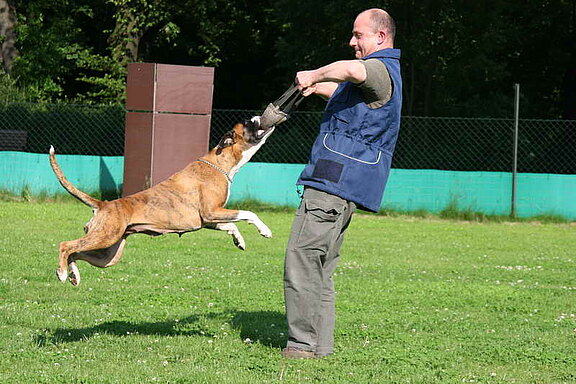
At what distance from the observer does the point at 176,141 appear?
612 inches

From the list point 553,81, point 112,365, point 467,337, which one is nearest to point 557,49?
point 553,81

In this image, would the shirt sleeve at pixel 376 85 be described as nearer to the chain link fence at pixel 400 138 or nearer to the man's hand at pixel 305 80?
the man's hand at pixel 305 80

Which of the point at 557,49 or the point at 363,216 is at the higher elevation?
the point at 557,49

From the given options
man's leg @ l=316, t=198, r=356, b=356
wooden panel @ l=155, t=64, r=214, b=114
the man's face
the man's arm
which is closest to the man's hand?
the man's arm

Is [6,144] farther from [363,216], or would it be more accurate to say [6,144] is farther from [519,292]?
[519,292]

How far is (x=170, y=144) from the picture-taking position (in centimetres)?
1550

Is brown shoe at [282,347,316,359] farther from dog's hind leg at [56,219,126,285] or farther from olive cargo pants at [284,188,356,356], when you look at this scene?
dog's hind leg at [56,219,126,285]

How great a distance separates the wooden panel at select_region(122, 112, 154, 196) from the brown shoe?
9888mm

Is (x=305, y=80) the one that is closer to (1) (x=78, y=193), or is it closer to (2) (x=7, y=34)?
(1) (x=78, y=193)

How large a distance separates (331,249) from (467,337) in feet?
4.89

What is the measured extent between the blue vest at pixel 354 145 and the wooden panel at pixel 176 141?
9940 mm

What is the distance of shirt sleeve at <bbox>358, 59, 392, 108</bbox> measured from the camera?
5.42m

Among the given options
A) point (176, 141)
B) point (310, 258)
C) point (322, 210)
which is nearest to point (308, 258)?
point (310, 258)

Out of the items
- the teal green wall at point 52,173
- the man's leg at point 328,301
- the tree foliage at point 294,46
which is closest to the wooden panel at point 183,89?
the teal green wall at point 52,173
